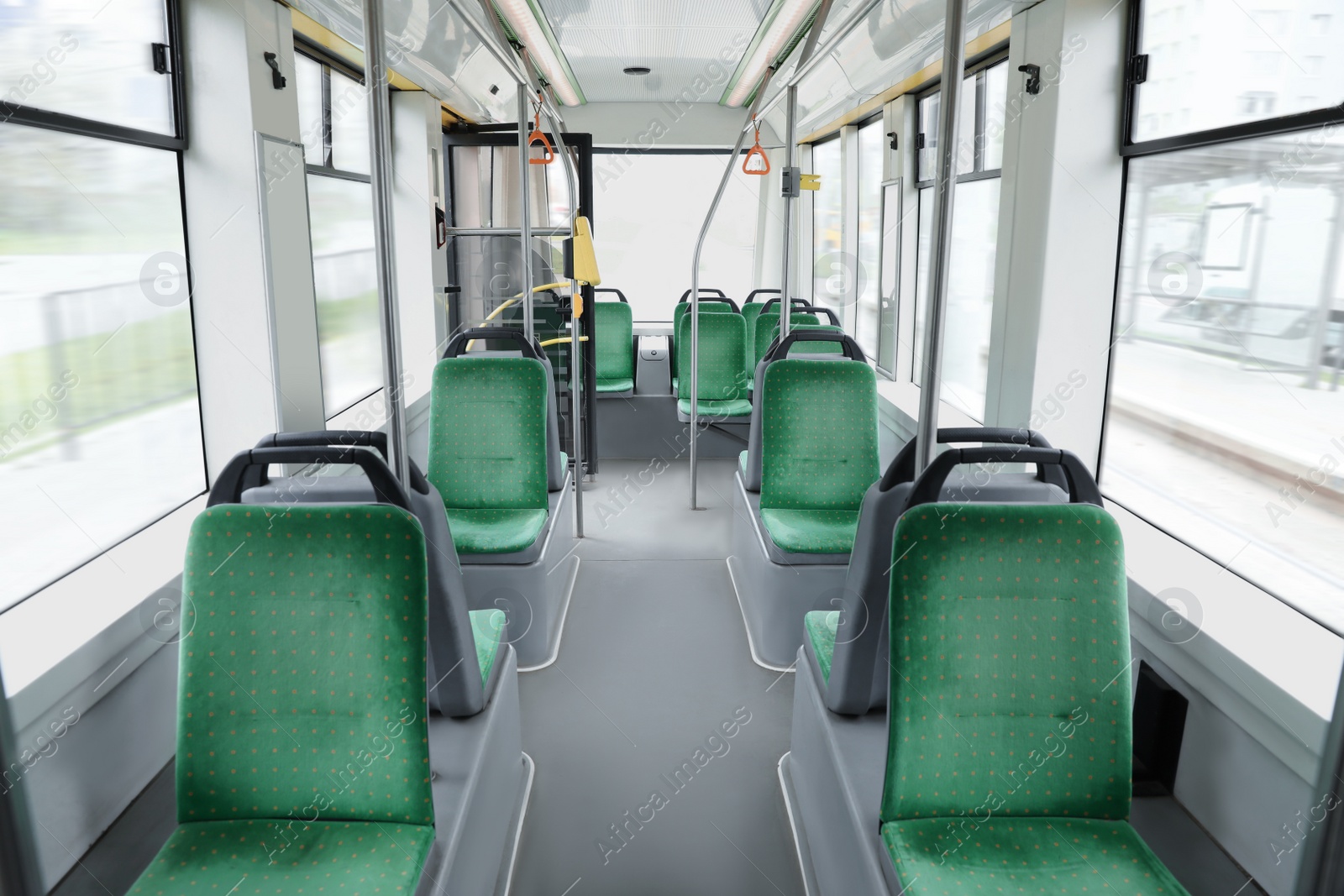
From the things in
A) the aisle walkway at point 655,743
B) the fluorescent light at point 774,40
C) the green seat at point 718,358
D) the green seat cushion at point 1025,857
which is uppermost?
the fluorescent light at point 774,40

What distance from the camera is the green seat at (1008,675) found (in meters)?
1.63

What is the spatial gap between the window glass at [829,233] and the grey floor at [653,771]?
3.84 meters

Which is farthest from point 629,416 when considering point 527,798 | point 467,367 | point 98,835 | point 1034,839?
point 1034,839

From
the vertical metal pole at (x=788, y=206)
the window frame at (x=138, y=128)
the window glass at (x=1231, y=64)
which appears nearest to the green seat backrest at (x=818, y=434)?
the vertical metal pole at (x=788, y=206)

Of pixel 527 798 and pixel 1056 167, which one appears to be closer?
pixel 527 798

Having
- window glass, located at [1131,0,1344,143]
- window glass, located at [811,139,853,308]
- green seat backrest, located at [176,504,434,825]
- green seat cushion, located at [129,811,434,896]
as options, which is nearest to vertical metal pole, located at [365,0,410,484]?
green seat backrest, located at [176,504,434,825]

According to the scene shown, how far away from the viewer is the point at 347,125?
4824mm

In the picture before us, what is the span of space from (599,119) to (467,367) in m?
5.90

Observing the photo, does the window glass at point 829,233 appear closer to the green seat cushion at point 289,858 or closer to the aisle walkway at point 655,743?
the aisle walkway at point 655,743

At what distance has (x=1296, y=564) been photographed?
7.93 ft

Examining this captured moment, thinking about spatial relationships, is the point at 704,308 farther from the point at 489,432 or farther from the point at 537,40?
the point at 489,432

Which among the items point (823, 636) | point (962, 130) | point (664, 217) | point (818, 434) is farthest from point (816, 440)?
point (664, 217)

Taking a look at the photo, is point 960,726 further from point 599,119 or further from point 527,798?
point 599,119

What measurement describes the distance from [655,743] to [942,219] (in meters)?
1.81
